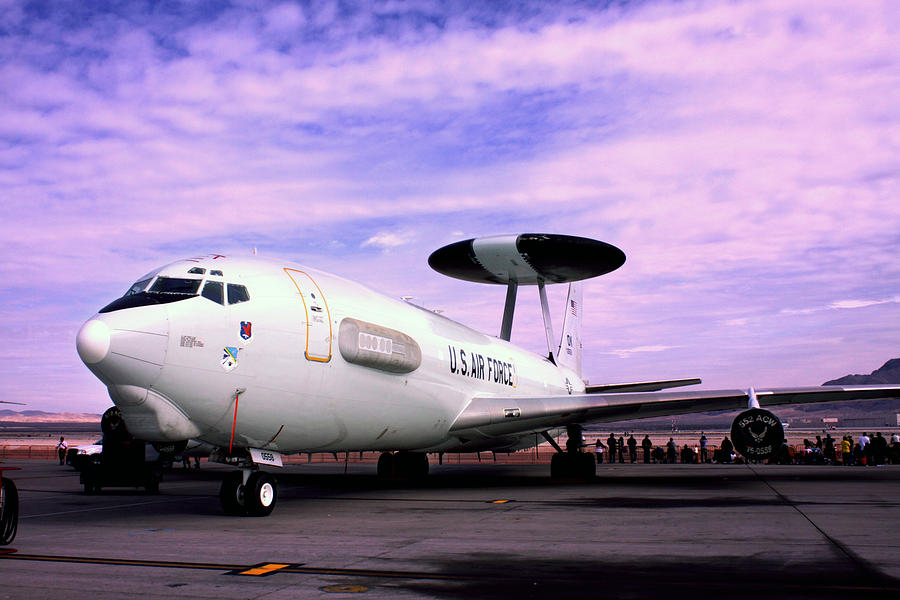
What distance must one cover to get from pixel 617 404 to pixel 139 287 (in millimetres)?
14119

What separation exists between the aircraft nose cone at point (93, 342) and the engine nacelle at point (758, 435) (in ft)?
48.5

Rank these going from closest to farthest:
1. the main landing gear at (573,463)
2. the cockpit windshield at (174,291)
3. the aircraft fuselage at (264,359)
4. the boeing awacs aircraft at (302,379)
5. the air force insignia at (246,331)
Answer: the aircraft fuselage at (264,359) → the boeing awacs aircraft at (302,379) → the cockpit windshield at (174,291) → the air force insignia at (246,331) → the main landing gear at (573,463)

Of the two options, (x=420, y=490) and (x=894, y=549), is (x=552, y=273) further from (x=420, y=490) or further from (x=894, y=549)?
(x=894, y=549)

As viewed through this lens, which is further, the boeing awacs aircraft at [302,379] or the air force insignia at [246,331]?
the air force insignia at [246,331]

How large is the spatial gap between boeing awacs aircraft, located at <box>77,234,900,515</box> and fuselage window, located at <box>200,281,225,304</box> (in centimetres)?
2

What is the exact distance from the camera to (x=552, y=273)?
34.4 m

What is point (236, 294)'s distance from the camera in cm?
1322

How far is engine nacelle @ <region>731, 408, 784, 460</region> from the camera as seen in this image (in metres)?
18.4

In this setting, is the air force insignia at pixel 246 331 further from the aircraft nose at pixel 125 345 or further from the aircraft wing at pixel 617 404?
the aircraft wing at pixel 617 404

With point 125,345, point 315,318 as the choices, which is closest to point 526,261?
point 315,318

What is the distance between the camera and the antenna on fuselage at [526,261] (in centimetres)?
3062

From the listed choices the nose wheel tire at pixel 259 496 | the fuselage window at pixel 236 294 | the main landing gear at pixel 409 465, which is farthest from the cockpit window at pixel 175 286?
the main landing gear at pixel 409 465

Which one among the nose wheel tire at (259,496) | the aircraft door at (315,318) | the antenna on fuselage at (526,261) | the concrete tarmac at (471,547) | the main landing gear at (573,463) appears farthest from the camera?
the antenna on fuselage at (526,261)

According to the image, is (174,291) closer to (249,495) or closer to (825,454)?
(249,495)
